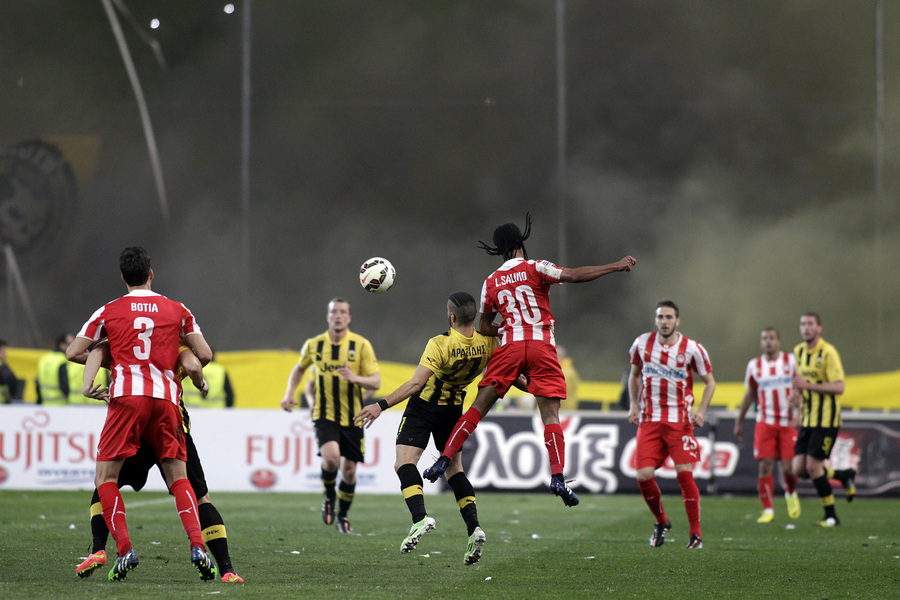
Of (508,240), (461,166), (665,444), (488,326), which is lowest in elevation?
(665,444)

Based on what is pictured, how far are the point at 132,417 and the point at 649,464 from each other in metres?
4.93

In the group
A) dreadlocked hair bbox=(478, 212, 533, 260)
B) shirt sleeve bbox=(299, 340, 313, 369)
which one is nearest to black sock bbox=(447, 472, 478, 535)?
dreadlocked hair bbox=(478, 212, 533, 260)

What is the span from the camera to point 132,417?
6199mm

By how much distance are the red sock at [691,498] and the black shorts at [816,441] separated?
3493 millimetres

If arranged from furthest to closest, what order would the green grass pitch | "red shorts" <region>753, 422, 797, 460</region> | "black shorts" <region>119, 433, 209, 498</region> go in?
"red shorts" <region>753, 422, 797, 460</region> → "black shorts" <region>119, 433, 209, 498</region> → the green grass pitch

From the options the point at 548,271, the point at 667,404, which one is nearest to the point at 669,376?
the point at 667,404

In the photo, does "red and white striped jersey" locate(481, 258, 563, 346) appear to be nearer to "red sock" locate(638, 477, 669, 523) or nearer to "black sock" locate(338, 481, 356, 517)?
"red sock" locate(638, 477, 669, 523)

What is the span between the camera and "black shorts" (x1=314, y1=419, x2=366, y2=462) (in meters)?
10.5

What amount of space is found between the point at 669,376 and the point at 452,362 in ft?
8.76

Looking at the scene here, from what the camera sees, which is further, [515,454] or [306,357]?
[515,454]

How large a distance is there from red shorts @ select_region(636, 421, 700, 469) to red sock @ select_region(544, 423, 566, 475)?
6.46 feet

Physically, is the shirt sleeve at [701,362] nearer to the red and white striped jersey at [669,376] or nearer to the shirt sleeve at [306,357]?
the red and white striped jersey at [669,376]

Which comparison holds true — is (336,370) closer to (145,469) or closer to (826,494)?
(145,469)

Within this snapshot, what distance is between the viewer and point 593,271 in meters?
7.21
